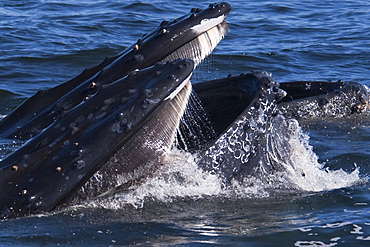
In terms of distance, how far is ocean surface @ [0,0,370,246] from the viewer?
5.48 metres

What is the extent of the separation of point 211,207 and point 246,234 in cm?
67

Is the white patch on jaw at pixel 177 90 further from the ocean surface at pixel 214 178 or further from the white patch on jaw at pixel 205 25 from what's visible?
the white patch on jaw at pixel 205 25

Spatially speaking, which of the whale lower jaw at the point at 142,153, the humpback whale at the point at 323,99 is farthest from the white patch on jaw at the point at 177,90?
the humpback whale at the point at 323,99

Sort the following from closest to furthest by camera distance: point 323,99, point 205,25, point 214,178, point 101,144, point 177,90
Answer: point 101,144
point 177,90
point 214,178
point 205,25
point 323,99

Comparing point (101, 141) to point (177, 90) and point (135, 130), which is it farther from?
point (177, 90)

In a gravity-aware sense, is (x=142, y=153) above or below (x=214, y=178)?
above

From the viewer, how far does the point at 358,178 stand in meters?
7.20

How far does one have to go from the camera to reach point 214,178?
20.1ft

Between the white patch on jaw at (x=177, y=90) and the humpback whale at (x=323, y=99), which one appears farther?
the humpback whale at (x=323, y=99)

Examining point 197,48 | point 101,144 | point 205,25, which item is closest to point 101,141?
point 101,144

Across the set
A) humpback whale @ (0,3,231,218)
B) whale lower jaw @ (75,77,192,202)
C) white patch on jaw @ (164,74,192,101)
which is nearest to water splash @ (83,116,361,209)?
whale lower jaw @ (75,77,192,202)

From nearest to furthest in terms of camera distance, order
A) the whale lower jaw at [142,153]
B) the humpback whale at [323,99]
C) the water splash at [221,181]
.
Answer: the whale lower jaw at [142,153], the water splash at [221,181], the humpback whale at [323,99]

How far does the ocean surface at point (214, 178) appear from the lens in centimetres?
548

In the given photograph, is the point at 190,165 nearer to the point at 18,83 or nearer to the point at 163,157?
the point at 163,157
